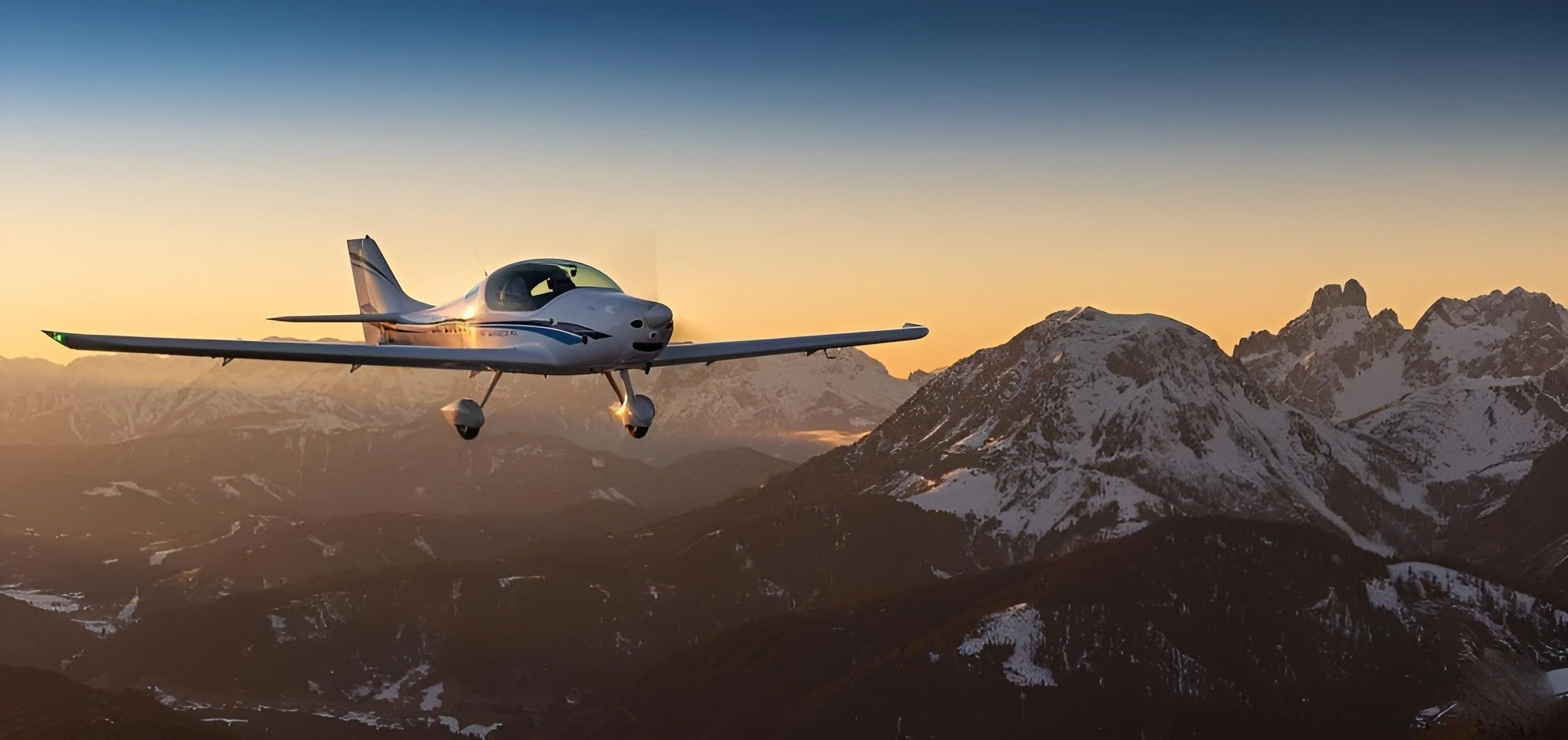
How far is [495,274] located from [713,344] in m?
9.68

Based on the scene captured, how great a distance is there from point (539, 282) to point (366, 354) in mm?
7056

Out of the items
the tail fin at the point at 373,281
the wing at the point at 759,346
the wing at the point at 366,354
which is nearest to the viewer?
the wing at the point at 366,354

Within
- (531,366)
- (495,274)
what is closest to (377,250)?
(495,274)

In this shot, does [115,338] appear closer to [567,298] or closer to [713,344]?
[567,298]

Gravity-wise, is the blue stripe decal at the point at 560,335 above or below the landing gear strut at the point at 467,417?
above

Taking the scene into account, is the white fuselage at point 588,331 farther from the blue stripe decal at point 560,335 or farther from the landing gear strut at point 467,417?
the landing gear strut at point 467,417

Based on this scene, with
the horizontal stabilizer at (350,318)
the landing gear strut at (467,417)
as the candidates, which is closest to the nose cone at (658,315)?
the landing gear strut at (467,417)

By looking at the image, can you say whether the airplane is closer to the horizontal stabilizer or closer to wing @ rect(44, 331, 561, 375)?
wing @ rect(44, 331, 561, 375)

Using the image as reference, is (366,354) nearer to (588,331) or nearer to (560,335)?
(560,335)

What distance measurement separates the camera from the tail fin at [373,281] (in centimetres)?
7525

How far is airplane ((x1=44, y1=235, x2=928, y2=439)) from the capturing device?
47.7 metres

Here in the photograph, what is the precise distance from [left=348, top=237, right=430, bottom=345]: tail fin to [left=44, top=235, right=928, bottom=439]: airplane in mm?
19103

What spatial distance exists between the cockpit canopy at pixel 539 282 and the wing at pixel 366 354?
2369mm

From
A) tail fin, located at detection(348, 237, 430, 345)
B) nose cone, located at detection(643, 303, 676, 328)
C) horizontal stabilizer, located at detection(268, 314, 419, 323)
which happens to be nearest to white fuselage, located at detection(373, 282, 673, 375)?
nose cone, located at detection(643, 303, 676, 328)
